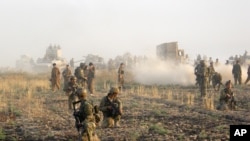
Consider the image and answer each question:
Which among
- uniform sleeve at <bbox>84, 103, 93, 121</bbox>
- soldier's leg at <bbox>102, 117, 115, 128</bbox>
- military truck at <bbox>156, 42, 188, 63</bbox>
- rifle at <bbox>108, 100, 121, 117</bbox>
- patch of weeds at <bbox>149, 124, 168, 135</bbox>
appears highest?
military truck at <bbox>156, 42, 188, 63</bbox>

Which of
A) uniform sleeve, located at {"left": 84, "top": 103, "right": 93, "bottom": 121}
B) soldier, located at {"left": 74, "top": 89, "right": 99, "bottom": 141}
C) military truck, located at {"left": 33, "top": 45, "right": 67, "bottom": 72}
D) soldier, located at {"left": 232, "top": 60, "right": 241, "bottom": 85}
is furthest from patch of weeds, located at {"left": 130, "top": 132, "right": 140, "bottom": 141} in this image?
military truck, located at {"left": 33, "top": 45, "right": 67, "bottom": 72}

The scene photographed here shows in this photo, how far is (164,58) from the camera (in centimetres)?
3934

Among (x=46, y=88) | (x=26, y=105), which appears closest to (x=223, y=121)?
(x=26, y=105)

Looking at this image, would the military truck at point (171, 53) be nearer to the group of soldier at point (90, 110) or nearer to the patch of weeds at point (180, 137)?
the group of soldier at point (90, 110)

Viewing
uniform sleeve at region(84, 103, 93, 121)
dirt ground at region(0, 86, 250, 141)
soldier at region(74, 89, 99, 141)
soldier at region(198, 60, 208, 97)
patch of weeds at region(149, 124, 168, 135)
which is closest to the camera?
soldier at region(74, 89, 99, 141)

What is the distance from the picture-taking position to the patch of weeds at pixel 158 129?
42.7 feet

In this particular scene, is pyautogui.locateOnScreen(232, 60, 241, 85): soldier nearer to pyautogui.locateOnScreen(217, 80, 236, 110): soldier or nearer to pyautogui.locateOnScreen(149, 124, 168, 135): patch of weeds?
pyautogui.locateOnScreen(217, 80, 236, 110): soldier

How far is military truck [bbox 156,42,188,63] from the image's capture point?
126ft

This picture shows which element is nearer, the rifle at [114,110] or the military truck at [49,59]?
the rifle at [114,110]

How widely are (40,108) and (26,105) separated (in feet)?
4.80

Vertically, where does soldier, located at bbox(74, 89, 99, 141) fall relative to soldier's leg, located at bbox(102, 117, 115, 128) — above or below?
above

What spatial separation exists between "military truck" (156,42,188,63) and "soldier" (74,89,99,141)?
28.4 metres

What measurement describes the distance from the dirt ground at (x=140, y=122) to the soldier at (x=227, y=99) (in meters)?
0.43

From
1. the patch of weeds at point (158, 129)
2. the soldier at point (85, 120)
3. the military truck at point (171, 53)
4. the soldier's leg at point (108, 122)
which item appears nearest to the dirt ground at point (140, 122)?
the patch of weeds at point (158, 129)
